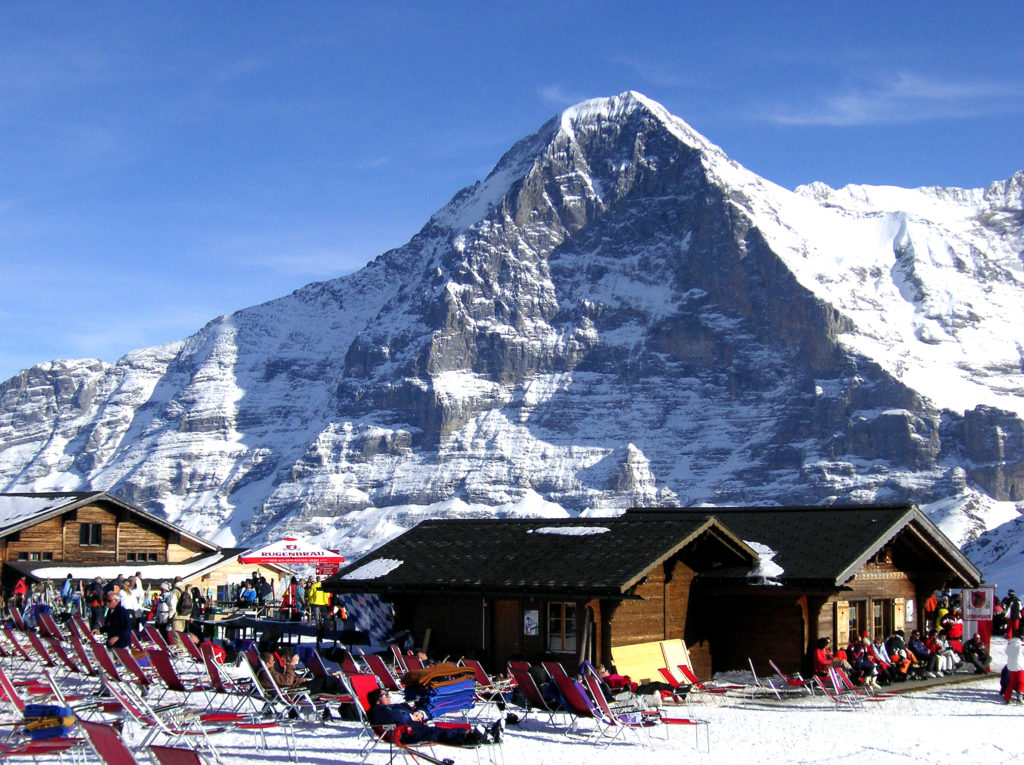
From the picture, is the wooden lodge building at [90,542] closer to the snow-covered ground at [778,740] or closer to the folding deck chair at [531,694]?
the folding deck chair at [531,694]

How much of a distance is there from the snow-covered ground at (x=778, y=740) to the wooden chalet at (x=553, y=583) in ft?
9.22

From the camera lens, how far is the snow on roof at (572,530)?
82.5 ft

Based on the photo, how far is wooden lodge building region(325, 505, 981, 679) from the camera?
22844 millimetres

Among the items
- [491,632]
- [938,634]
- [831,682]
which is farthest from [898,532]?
[491,632]

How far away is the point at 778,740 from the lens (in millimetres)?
16844

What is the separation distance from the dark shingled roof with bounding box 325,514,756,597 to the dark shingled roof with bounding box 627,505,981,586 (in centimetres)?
106

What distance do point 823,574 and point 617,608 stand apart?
4337 millimetres

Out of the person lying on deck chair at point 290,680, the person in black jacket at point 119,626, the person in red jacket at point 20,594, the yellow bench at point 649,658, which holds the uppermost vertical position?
the person in black jacket at point 119,626

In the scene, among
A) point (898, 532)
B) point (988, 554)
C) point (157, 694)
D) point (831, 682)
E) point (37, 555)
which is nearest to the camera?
point (157, 694)

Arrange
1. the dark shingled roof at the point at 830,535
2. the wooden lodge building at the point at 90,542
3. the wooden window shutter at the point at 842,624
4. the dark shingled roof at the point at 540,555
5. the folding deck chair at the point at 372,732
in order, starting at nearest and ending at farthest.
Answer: the folding deck chair at the point at 372,732 < the dark shingled roof at the point at 540,555 < the dark shingled roof at the point at 830,535 < the wooden window shutter at the point at 842,624 < the wooden lodge building at the point at 90,542

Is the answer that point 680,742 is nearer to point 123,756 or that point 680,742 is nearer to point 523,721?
point 523,721

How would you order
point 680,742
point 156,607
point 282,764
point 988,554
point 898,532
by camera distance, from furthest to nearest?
point 988,554 < point 156,607 < point 898,532 < point 680,742 < point 282,764

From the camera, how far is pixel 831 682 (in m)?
22.1

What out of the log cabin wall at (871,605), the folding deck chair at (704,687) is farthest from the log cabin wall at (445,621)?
the log cabin wall at (871,605)
